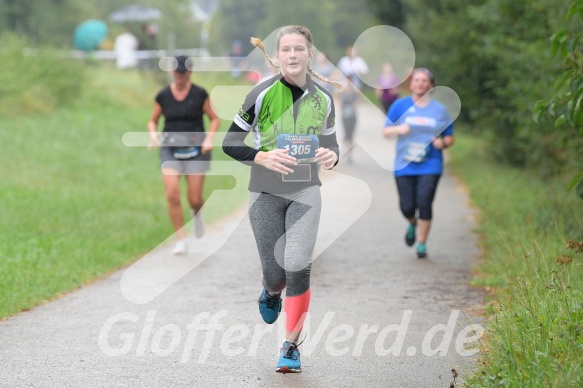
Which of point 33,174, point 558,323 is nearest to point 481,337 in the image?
point 558,323

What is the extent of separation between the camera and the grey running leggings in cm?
612

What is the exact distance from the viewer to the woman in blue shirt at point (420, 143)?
35.2 feet

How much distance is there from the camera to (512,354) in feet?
17.5

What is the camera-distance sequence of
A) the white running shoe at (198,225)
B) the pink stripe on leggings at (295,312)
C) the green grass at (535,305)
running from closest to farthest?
the green grass at (535,305)
the pink stripe on leggings at (295,312)
the white running shoe at (198,225)

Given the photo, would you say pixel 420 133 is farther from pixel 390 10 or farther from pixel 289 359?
pixel 390 10

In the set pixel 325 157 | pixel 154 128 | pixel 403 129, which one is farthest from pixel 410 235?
pixel 325 157

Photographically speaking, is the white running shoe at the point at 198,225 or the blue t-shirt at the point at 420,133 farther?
the white running shoe at the point at 198,225

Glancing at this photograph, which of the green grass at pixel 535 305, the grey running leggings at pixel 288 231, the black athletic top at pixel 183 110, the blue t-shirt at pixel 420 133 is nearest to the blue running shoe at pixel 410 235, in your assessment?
the blue t-shirt at pixel 420 133

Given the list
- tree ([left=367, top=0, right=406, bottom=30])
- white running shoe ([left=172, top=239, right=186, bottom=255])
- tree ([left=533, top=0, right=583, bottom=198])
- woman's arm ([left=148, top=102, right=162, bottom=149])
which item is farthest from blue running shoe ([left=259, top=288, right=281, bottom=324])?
tree ([left=367, top=0, right=406, bottom=30])

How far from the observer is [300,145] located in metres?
6.07

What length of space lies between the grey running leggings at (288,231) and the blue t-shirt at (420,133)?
4.67 m

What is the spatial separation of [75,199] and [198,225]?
3.26 m

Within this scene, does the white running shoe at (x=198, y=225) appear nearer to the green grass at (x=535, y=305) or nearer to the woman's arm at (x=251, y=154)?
the green grass at (x=535, y=305)

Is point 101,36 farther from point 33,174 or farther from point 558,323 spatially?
point 558,323
